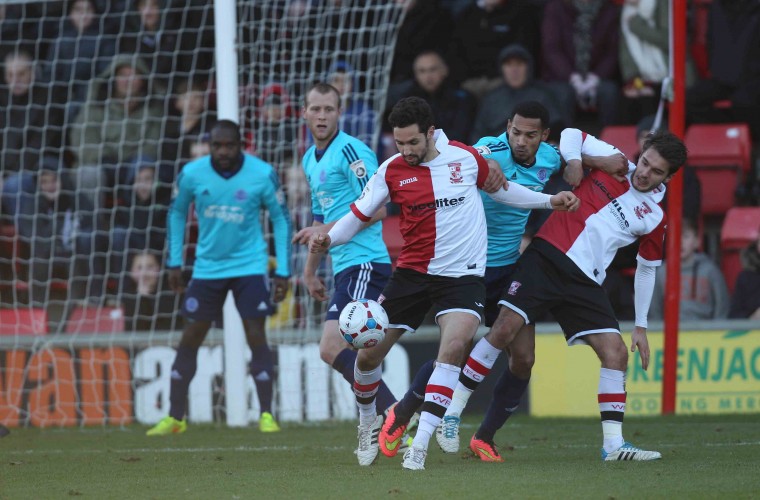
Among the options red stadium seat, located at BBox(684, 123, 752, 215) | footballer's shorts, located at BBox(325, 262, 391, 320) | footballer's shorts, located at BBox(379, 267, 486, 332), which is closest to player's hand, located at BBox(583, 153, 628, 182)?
footballer's shorts, located at BBox(379, 267, 486, 332)

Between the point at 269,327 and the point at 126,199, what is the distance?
85.3 inches

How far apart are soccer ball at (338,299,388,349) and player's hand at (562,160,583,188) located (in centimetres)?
140

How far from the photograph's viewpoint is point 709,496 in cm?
509

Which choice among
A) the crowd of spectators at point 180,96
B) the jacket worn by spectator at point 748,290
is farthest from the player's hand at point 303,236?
the jacket worn by spectator at point 748,290

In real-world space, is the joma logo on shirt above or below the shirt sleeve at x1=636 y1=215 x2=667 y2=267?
above

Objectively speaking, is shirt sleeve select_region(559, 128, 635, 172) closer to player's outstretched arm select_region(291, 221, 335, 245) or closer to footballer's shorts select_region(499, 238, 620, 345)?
footballer's shorts select_region(499, 238, 620, 345)

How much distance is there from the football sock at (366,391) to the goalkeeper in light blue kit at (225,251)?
2.84 m

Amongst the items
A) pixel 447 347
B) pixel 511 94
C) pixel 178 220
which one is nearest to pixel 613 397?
pixel 447 347

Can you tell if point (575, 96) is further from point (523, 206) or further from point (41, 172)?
point (523, 206)

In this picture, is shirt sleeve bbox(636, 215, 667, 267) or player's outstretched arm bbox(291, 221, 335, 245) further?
shirt sleeve bbox(636, 215, 667, 267)

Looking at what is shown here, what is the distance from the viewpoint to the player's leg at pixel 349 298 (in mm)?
7391

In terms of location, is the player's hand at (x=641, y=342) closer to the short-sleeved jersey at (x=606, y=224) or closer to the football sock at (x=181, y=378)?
the short-sleeved jersey at (x=606, y=224)

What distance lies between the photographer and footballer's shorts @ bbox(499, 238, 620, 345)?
6.67 meters

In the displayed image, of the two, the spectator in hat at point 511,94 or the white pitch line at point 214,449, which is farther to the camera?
the spectator in hat at point 511,94
